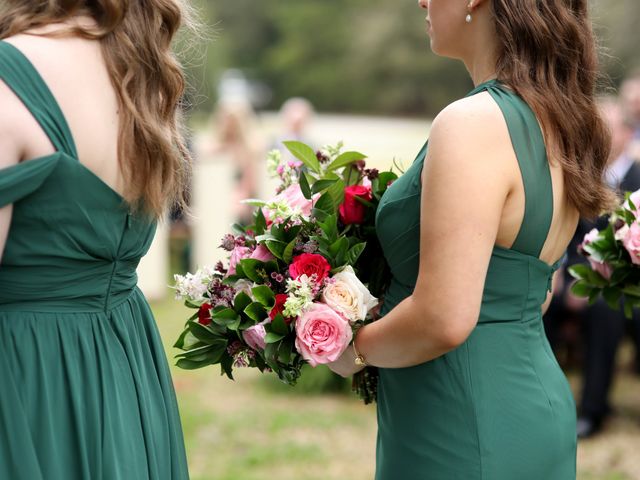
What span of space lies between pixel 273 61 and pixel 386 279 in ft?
153

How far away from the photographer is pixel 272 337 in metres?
2.51

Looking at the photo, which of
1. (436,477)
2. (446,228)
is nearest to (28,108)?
(446,228)

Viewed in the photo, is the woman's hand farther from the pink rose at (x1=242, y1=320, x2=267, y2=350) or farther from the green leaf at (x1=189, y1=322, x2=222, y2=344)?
the green leaf at (x1=189, y1=322, x2=222, y2=344)

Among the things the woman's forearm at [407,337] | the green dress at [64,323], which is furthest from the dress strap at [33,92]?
the woman's forearm at [407,337]

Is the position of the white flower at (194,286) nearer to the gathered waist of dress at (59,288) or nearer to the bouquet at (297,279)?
the bouquet at (297,279)

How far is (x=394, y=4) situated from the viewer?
45.0 meters

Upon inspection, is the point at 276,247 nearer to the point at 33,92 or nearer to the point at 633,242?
the point at 33,92

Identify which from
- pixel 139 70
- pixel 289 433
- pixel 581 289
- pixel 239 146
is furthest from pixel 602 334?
pixel 239 146

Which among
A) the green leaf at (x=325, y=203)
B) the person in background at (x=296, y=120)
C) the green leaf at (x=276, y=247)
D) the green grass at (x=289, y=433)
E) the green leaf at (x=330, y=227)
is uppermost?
the person in background at (x=296, y=120)

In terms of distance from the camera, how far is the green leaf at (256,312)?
2.54 metres

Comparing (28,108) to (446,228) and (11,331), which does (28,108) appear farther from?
(446,228)

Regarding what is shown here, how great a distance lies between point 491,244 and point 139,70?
102cm

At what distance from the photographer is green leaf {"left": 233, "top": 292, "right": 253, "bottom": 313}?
103 inches

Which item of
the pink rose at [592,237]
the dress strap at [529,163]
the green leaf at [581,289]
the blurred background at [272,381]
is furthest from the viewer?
the blurred background at [272,381]
